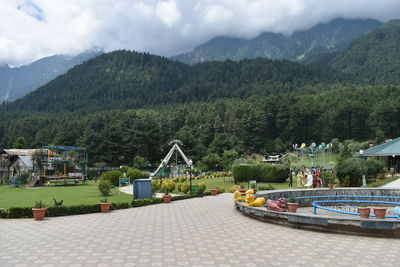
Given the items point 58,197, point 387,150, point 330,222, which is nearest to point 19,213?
point 58,197

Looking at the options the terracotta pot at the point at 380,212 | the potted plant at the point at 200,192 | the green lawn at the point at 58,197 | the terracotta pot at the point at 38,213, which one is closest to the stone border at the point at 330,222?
the terracotta pot at the point at 380,212

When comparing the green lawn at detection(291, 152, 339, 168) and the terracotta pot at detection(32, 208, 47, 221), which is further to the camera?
the green lawn at detection(291, 152, 339, 168)

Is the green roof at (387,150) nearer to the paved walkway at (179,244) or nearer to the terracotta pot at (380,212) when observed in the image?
the terracotta pot at (380,212)

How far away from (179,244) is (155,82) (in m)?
159

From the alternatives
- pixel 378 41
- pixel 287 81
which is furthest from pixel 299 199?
pixel 378 41

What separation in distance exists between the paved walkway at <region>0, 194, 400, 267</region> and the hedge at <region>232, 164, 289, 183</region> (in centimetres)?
1899

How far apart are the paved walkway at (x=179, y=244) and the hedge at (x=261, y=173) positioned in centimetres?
1899

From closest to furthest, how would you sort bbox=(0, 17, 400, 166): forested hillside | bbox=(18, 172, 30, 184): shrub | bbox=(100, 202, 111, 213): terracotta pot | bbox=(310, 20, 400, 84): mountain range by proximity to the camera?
bbox=(100, 202, 111, 213): terracotta pot < bbox=(18, 172, 30, 184): shrub < bbox=(0, 17, 400, 166): forested hillside < bbox=(310, 20, 400, 84): mountain range

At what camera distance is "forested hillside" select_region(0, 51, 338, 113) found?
14036cm

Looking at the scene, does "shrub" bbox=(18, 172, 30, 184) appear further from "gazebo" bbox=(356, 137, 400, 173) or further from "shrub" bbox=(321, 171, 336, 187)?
"gazebo" bbox=(356, 137, 400, 173)

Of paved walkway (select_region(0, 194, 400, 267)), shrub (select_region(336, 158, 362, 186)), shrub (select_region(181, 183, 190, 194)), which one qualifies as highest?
shrub (select_region(336, 158, 362, 186))

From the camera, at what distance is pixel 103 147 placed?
2496 inches

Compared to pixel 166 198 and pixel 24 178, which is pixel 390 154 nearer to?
pixel 166 198

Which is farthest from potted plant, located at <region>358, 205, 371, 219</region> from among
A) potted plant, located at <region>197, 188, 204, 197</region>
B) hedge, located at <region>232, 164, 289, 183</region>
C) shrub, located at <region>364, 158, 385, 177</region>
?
hedge, located at <region>232, 164, 289, 183</region>
